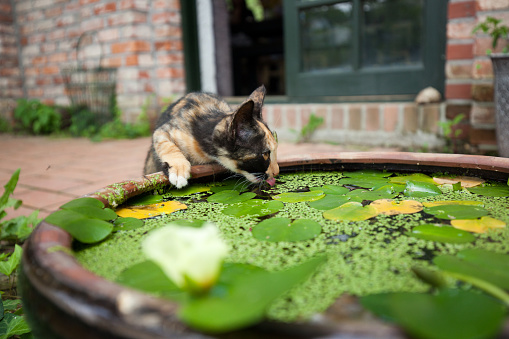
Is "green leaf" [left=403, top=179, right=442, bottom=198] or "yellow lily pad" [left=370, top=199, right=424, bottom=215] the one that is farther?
"green leaf" [left=403, top=179, right=442, bottom=198]

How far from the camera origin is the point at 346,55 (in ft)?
11.8

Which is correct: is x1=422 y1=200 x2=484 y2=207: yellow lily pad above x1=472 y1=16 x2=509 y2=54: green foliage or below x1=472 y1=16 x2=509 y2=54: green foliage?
below

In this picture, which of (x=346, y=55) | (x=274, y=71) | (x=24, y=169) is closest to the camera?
(x=24, y=169)

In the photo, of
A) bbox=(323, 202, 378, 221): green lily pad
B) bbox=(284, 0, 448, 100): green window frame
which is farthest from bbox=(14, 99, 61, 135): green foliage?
bbox=(323, 202, 378, 221): green lily pad

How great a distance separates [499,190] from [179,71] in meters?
3.98

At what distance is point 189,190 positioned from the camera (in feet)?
4.37

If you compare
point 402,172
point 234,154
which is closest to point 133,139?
point 234,154

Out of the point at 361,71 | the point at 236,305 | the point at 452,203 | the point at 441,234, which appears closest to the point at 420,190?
the point at 452,203

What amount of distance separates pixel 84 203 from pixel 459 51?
285cm

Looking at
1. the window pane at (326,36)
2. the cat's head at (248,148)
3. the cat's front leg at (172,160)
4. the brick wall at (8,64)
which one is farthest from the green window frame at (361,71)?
the brick wall at (8,64)

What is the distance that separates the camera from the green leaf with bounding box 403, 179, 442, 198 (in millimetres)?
1156

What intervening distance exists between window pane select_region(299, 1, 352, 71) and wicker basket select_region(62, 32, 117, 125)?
2355 millimetres

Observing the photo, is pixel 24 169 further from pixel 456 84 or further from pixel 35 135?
pixel 456 84

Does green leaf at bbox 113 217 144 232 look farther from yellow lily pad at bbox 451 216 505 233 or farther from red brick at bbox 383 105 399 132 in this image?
red brick at bbox 383 105 399 132
